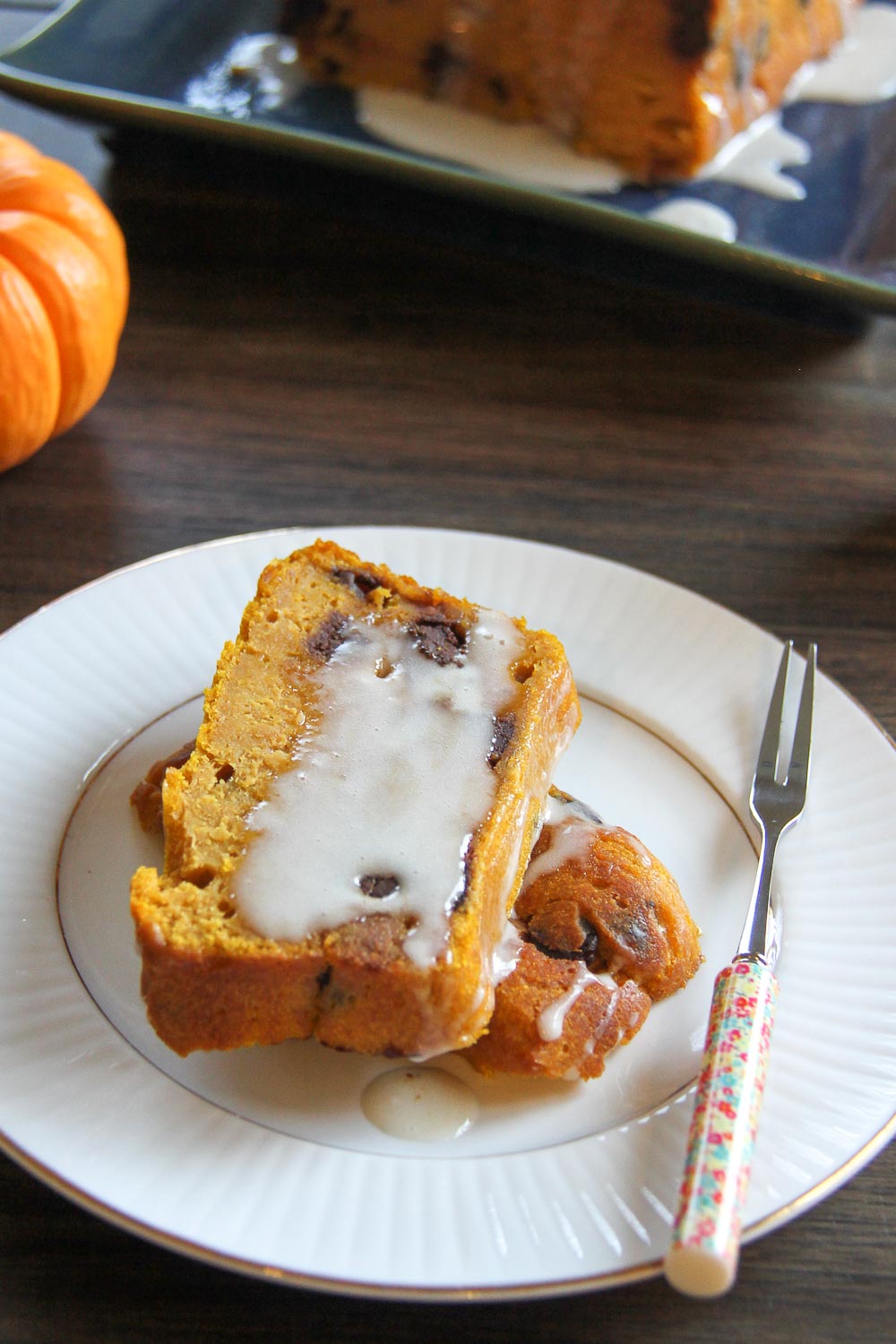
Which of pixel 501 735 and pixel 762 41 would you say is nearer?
pixel 501 735

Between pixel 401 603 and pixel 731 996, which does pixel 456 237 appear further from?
pixel 731 996

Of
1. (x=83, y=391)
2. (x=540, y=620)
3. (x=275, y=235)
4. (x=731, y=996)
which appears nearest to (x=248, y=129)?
(x=275, y=235)

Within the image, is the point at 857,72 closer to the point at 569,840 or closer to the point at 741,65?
the point at 741,65

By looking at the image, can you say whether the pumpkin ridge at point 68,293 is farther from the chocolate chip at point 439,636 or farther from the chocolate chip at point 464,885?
the chocolate chip at point 464,885

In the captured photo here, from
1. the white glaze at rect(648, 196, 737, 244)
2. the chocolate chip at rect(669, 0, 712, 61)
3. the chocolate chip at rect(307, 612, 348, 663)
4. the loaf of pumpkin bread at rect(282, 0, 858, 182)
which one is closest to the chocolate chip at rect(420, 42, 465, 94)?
the loaf of pumpkin bread at rect(282, 0, 858, 182)


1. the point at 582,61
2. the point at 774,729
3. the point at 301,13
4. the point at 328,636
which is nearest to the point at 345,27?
the point at 301,13
